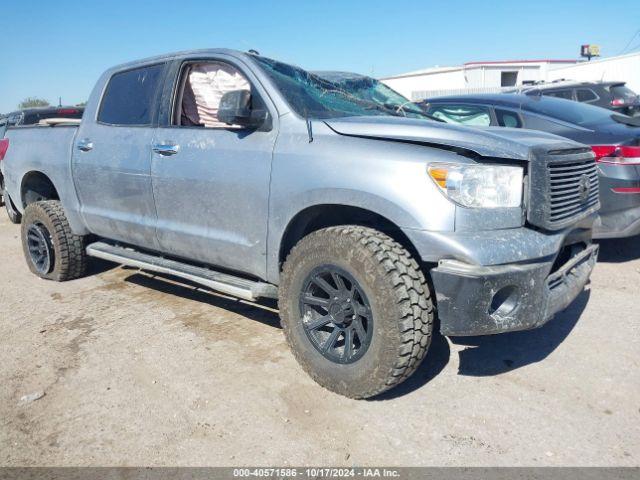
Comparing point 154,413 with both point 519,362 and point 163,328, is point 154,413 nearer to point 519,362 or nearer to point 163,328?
point 163,328

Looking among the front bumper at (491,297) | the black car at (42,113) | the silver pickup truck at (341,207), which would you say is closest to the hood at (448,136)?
the silver pickup truck at (341,207)

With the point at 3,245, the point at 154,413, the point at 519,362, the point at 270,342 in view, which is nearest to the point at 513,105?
the point at 519,362

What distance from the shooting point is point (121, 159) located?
3.99m

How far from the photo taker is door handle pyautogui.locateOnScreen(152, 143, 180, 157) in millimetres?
3576

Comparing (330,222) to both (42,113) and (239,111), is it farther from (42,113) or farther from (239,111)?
(42,113)

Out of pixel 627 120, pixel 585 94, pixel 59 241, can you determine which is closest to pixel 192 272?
pixel 59 241

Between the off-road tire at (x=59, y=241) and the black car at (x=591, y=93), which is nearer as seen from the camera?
the off-road tire at (x=59, y=241)

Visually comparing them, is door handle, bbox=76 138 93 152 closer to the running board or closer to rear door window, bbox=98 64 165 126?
rear door window, bbox=98 64 165 126

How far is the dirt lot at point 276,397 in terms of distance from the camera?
7.92 ft

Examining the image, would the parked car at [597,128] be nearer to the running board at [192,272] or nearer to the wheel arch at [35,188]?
the running board at [192,272]

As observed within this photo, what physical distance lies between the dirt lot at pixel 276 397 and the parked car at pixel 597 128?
781mm

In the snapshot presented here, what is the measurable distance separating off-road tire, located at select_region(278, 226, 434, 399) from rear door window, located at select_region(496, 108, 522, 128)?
3422 millimetres

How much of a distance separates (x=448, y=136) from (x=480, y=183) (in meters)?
0.30

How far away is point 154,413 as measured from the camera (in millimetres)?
2758
